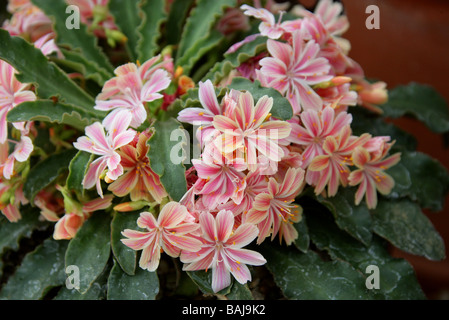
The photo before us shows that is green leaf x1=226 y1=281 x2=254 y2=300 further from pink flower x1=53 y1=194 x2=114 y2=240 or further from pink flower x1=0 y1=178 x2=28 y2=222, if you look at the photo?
pink flower x1=0 y1=178 x2=28 y2=222

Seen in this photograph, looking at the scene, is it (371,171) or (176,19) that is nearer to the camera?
(371,171)

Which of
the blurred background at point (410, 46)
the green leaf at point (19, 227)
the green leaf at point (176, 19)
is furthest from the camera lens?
the blurred background at point (410, 46)

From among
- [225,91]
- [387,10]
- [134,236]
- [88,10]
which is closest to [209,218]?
[134,236]

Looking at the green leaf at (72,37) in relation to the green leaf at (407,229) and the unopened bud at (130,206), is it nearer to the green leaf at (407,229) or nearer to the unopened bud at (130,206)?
the unopened bud at (130,206)

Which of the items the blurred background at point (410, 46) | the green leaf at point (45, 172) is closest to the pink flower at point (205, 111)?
the green leaf at point (45, 172)

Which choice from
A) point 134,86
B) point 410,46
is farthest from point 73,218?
point 410,46

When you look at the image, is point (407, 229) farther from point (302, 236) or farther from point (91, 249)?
point (91, 249)

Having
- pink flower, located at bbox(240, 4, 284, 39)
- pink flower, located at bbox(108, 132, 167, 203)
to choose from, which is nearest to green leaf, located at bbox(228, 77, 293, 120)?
pink flower, located at bbox(240, 4, 284, 39)
